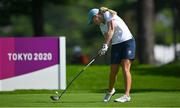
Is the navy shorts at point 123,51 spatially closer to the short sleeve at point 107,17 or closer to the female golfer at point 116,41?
the female golfer at point 116,41

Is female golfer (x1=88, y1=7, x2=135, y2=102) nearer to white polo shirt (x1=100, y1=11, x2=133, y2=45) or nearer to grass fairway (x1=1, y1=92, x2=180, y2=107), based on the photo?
white polo shirt (x1=100, y1=11, x2=133, y2=45)

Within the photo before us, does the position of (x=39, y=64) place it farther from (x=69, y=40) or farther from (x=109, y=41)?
(x=69, y=40)

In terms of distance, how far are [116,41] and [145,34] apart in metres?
21.8

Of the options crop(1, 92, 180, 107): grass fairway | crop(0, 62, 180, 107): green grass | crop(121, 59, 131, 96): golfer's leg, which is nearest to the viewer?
crop(1, 92, 180, 107): grass fairway

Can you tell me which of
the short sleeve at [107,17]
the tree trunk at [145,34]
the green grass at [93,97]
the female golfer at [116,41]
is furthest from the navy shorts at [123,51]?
the tree trunk at [145,34]

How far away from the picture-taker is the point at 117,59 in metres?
15.4

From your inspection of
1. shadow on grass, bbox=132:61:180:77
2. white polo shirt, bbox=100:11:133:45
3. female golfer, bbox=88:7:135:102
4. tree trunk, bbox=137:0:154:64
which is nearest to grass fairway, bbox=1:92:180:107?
female golfer, bbox=88:7:135:102

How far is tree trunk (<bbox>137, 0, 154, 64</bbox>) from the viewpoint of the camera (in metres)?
36.8

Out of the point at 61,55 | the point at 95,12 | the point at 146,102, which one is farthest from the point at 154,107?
the point at 61,55

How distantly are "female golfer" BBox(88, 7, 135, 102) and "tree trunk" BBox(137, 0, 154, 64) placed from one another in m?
21.3

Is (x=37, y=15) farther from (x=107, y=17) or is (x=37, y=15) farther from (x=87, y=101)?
(x=107, y=17)

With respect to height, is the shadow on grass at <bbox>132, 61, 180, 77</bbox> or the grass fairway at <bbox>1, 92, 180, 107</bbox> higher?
the grass fairway at <bbox>1, 92, 180, 107</bbox>

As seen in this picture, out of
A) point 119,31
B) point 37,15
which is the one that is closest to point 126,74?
point 119,31

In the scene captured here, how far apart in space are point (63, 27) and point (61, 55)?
312 ft
